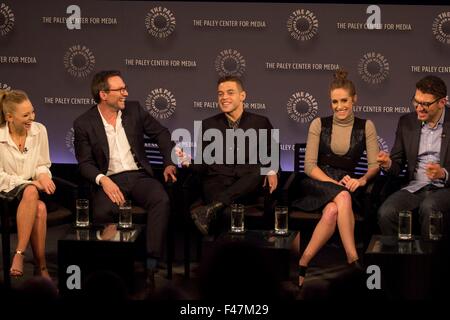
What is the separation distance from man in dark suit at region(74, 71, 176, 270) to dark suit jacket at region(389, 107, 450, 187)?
150 cm

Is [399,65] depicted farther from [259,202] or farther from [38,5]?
[38,5]

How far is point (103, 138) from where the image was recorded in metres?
6.17

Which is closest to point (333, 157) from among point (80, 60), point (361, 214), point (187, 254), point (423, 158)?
point (361, 214)

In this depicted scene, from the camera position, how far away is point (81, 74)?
730cm

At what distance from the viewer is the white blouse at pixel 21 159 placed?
5.80m

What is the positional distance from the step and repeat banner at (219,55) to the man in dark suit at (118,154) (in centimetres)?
101

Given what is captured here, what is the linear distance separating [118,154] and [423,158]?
2052mm

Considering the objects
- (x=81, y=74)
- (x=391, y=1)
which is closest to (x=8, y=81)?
(x=81, y=74)

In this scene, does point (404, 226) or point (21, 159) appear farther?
point (21, 159)

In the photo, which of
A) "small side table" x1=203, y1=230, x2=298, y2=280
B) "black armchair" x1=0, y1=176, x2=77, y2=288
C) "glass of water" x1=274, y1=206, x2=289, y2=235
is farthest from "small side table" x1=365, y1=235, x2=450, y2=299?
"black armchair" x1=0, y1=176, x2=77, y2=288

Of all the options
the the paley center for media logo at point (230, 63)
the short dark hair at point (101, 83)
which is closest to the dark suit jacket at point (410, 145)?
the the paley center for media logo at point (230, 63)

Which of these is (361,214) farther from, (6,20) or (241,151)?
(6,20)
